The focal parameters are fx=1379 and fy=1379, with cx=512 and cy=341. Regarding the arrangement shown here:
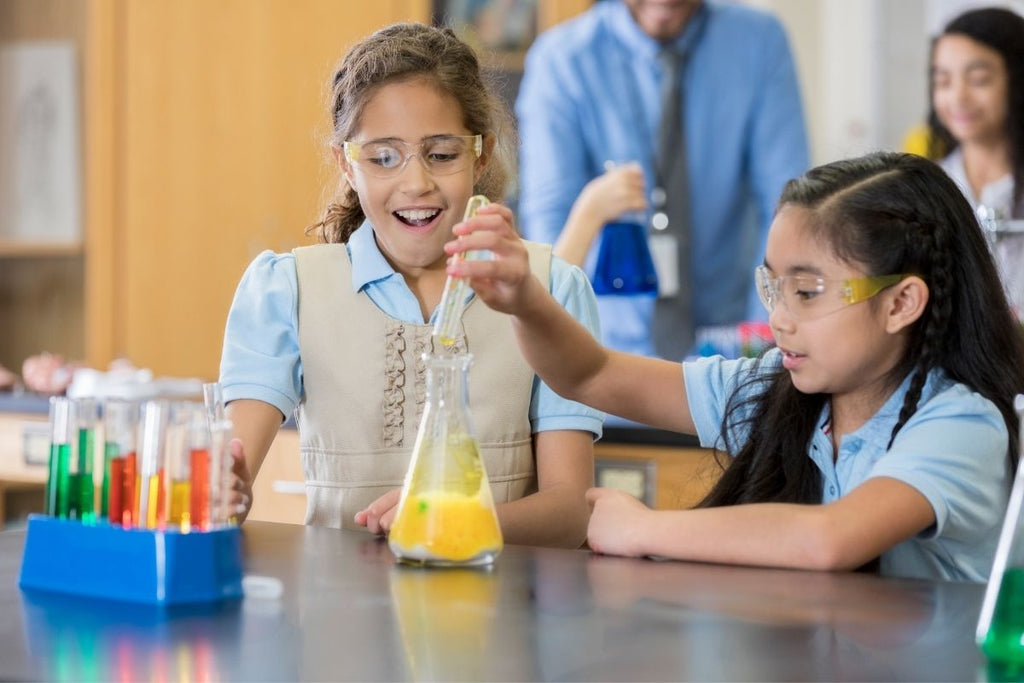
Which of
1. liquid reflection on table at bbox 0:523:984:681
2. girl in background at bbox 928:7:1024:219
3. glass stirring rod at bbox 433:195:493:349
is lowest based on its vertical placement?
liquid reflection on table at bbox 0:523:984:681

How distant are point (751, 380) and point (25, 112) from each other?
2.87m

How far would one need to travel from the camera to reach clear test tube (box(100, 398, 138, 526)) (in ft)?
2.97

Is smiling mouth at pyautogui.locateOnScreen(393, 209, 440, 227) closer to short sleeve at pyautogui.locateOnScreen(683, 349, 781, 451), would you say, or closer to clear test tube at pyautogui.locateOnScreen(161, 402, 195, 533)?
short sleeve at pyautogui.locateOnScreen(683, 349, 781, 451)

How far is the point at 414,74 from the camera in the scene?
57.7 inches

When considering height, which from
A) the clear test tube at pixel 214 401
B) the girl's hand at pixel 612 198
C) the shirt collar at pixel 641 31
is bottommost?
the clear test tube at pixel 214 401

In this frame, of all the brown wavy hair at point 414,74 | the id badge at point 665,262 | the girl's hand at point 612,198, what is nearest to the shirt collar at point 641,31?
the id badge at point 665,262

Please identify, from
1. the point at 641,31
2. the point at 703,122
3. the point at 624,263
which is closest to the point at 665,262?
the point at 703,122

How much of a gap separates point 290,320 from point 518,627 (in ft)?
2.41

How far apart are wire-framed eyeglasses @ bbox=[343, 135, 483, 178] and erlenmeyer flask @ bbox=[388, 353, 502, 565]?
1.55ft

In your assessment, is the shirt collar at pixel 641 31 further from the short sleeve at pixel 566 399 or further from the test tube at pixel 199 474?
the test tube at pixel 199 474

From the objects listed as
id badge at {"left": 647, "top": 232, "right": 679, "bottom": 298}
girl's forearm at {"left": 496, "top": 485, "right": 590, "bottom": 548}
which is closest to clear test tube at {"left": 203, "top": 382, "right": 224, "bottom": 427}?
girl's forearm at {"left": 496, "top": 485, "right": 590, "bottom": 548}

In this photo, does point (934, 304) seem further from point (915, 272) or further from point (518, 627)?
point (518, 627)

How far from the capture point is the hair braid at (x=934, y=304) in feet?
4.20

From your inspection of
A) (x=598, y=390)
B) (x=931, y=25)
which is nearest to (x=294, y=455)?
(x=598, y=390)
